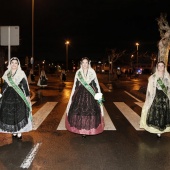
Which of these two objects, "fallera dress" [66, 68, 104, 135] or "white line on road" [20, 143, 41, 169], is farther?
"fallera dress" [66, 68, 104, 135]

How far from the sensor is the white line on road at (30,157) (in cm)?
556

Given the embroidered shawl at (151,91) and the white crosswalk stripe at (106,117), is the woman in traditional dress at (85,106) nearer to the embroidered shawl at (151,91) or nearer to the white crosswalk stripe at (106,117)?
the embroidered shawl at (151,91)

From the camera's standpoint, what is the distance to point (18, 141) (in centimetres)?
732

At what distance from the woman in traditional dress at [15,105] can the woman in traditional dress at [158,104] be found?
9.09 ft

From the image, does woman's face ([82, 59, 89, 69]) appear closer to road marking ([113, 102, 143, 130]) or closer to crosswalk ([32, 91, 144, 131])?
crosswalk ([32, 91, 144, 131])

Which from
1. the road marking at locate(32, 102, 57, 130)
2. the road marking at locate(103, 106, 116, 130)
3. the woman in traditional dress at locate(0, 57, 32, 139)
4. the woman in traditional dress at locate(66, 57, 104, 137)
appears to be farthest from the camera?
the road marking at locate(32, 102, 57, 130)

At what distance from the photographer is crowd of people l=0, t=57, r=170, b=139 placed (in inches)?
290

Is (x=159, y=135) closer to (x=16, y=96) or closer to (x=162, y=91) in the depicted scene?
(x=162, y=91)

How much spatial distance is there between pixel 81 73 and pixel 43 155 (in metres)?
2.40

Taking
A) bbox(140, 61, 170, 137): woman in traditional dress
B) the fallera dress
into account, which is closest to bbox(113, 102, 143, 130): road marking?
bbox(140, 61, 170, 137): woman in traditional dress

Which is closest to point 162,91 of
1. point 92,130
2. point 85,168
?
point 92,130

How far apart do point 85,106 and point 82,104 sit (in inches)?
3.3

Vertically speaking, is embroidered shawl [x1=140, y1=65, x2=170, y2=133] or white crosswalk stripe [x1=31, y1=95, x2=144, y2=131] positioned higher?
embroidered shawl [x1=140, y1=65, x2=170, y2=133]

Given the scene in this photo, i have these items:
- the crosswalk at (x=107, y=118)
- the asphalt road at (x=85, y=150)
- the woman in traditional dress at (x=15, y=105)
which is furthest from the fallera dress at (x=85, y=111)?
the crosswalk at (x=107, y=118)
